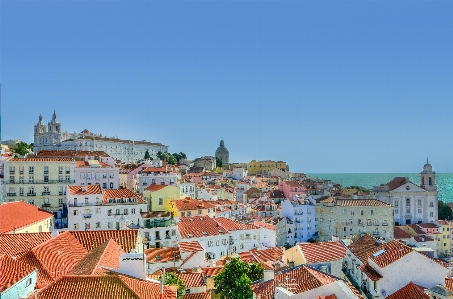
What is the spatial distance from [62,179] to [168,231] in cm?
1980

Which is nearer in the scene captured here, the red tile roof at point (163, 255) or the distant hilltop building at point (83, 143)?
the red tile roof at point (163, 255)

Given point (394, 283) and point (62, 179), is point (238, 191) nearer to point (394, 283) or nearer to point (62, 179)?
point (62, 179)

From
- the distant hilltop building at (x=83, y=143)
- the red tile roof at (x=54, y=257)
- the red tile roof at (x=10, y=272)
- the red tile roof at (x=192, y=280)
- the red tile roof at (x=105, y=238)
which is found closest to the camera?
the red tile roof at (x=10, y=272)

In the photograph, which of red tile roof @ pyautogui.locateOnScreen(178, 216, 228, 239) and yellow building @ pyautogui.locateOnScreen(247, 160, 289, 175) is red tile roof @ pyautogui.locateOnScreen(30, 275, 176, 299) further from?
yellow building @ pyautogui.locateOnScreen(247, 160, 289, 175)

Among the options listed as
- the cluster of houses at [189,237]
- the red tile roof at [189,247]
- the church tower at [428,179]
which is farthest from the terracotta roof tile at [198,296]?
the church tower at [428,179]

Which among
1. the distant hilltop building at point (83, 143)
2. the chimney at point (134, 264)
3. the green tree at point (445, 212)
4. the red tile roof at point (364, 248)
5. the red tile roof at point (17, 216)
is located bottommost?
the green tree at point (445, 212)

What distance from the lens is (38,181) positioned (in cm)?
5494

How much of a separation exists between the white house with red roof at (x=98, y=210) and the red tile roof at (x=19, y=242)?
18596mm

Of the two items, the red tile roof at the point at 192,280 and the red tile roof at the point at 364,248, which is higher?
the red tile roof at the point at 364,248

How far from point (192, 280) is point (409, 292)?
12.7 metres

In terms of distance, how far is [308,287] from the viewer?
19641 mm

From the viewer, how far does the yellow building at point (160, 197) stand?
52.5m

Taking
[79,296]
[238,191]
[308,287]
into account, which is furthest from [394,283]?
[238,191]

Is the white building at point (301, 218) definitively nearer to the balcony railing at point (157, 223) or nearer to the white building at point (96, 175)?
the white building at point (96, 175)
